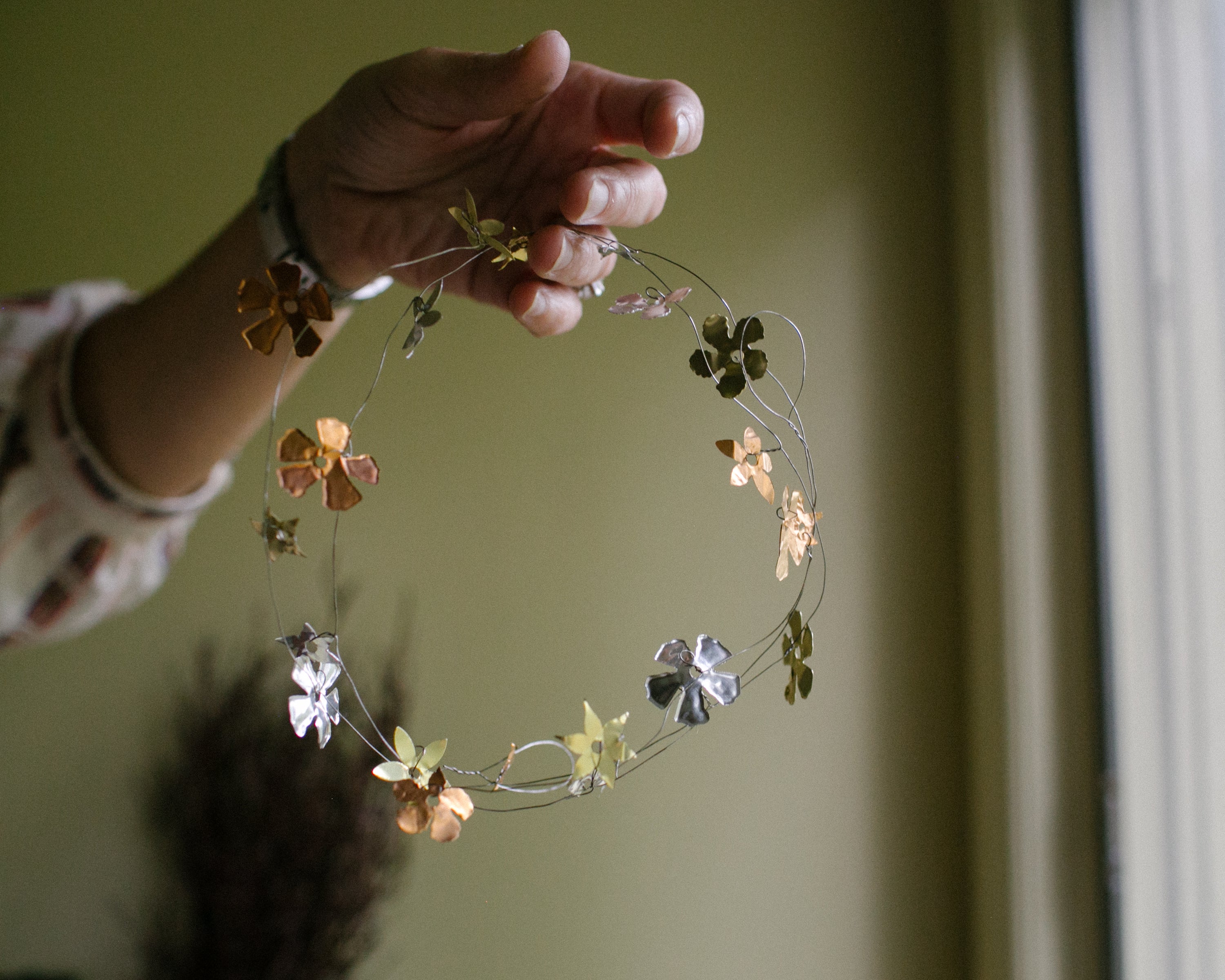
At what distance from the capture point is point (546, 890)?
80 cm

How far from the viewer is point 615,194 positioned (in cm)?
49

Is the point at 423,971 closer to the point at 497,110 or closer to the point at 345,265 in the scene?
the point at 345,265

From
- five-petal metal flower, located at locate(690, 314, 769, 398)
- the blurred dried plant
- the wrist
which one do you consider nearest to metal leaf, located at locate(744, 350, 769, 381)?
five-petal metal flower, located at locate(690, 314, 769, 398)

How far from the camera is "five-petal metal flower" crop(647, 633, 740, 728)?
40 centimetres

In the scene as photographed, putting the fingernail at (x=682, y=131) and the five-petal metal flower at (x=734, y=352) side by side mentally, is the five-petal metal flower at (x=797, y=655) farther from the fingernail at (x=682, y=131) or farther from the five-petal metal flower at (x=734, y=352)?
the fingernail at (x=682, y=131)

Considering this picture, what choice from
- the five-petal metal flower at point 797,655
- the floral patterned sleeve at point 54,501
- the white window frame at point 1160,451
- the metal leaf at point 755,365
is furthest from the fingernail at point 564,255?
the white window frame at point 1160,451

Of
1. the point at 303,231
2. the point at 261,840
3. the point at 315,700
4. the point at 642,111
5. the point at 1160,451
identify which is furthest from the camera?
the point at 261,840

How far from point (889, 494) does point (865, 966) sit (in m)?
0.36

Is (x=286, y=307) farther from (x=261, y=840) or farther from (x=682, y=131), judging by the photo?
(x=261, y=840)

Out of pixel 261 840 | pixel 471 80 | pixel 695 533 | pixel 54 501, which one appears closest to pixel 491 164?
pixel 471 80

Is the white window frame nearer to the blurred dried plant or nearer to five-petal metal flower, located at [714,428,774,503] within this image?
five-petal metal flower, located at [714,428,774,503]

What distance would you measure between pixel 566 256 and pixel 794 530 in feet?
0.64

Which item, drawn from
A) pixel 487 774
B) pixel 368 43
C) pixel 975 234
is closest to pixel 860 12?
pixel 975 234

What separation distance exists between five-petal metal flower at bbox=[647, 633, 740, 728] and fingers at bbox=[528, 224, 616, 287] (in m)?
0.22
